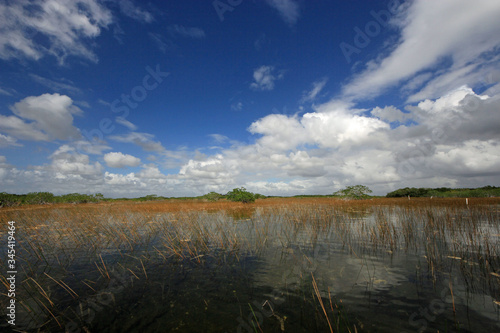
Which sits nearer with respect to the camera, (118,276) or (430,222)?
(118,276)

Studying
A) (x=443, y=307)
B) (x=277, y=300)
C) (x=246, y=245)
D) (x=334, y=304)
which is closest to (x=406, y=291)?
(x=443, y=307)

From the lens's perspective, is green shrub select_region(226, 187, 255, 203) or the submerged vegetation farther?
green shrub select_region(226, 187, 255, 203)

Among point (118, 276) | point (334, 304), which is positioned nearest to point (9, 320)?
point (118, 276)

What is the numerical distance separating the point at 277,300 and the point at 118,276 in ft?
14.3

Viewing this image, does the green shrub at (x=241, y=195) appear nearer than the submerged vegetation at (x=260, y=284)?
No

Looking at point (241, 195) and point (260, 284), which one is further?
point (241, 195)

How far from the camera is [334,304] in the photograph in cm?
413

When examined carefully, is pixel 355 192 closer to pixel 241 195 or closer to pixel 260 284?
pixel 241 195

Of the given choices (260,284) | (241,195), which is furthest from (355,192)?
(260,284)

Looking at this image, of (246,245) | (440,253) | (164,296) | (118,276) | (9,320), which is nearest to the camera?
(9,320)

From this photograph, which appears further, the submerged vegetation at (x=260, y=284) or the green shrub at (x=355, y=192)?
the green shrub at (x=355, y=192)

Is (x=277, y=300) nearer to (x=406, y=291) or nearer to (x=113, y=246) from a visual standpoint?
(x=406, y=291)

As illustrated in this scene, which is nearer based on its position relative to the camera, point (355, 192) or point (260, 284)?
point (260, 284)

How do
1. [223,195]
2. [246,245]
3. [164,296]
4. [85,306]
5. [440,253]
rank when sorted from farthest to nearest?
1. [223,195]
2. [246,245]
3. [440,253]
4. [164,296]
5. [85,306]
